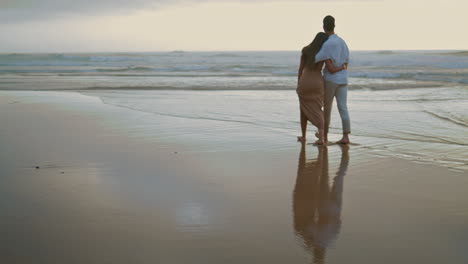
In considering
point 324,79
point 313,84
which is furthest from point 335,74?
point 313,84

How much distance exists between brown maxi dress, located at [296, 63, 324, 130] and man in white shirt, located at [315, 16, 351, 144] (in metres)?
0.09

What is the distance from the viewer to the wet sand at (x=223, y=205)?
9.28 feet

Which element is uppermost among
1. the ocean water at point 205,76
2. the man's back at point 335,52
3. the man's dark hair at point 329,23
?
the man's dark hair at point 329,23

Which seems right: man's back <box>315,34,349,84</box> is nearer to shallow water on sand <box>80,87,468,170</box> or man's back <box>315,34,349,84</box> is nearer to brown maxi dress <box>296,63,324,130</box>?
brown maxi dress <box>296,63,324,130</box>

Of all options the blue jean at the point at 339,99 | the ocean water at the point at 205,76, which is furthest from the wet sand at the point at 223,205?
the ocean water at the point at 205,76

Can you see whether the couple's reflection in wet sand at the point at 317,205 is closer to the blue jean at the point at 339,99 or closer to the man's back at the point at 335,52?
the blue jean at the point at 339,99

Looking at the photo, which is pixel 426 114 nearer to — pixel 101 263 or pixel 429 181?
pixel 429 181

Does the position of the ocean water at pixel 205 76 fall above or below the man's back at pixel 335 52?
below

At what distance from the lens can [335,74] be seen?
6.42m

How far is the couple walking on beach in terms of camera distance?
6270mm

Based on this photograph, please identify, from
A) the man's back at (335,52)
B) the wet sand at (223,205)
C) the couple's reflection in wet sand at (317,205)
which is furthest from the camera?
the man's back at (335,52)

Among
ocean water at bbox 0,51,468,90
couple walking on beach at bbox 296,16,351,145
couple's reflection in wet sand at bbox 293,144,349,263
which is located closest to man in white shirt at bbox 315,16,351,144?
couple walking on beach at bbox 296,16,351,145

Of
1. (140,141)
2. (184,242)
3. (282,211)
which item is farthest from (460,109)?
(184,242)

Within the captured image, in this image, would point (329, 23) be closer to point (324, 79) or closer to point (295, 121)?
point (324, 79)
